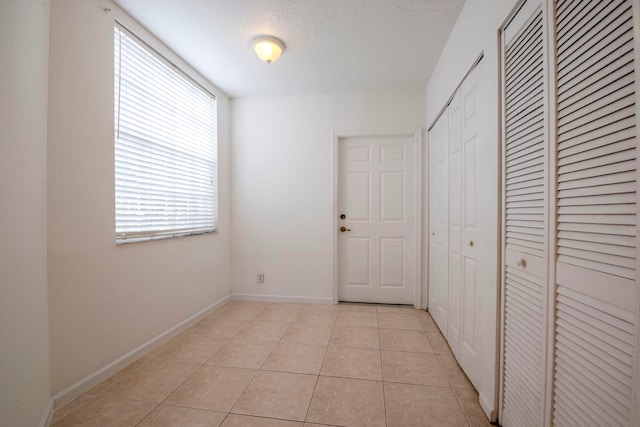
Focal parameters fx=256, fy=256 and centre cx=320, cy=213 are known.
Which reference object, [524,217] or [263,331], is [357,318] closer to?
[263,331]

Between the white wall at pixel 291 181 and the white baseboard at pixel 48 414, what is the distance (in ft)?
6.42

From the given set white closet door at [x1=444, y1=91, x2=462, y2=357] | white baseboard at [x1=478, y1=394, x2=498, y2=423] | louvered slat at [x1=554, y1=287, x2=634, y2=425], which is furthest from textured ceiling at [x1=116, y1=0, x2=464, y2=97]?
white baseboard at [x1=478, y1=394, x2=498, y2=423]

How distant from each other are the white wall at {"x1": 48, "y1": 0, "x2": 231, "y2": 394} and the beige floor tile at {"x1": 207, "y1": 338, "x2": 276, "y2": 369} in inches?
24.5

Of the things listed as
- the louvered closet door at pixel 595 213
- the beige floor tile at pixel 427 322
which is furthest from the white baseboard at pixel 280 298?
the louvered closet door at pixel 595 213

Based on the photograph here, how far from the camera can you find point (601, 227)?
0.74m

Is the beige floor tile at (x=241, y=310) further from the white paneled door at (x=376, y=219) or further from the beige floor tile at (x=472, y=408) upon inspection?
the beige floor tile at (x=472, y=408)

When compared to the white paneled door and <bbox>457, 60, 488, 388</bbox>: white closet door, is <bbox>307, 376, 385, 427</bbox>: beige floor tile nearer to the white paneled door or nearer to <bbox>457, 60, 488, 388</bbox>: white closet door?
<bbox>457, 60, 488, 388</bbox>: white closet door

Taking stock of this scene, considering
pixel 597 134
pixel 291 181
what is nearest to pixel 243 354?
pixel 291 181

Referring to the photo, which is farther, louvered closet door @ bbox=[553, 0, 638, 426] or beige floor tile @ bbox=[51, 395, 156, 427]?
beige floor tile @ bbox=[51, 395, 156, 427]

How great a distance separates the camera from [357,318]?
2701 mm

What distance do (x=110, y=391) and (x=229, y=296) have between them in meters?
1.68

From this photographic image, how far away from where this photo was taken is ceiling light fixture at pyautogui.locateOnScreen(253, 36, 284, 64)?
2098 millimetres

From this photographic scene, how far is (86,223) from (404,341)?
2488 millimetres

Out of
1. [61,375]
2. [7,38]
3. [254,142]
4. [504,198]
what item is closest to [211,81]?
[254,142]
